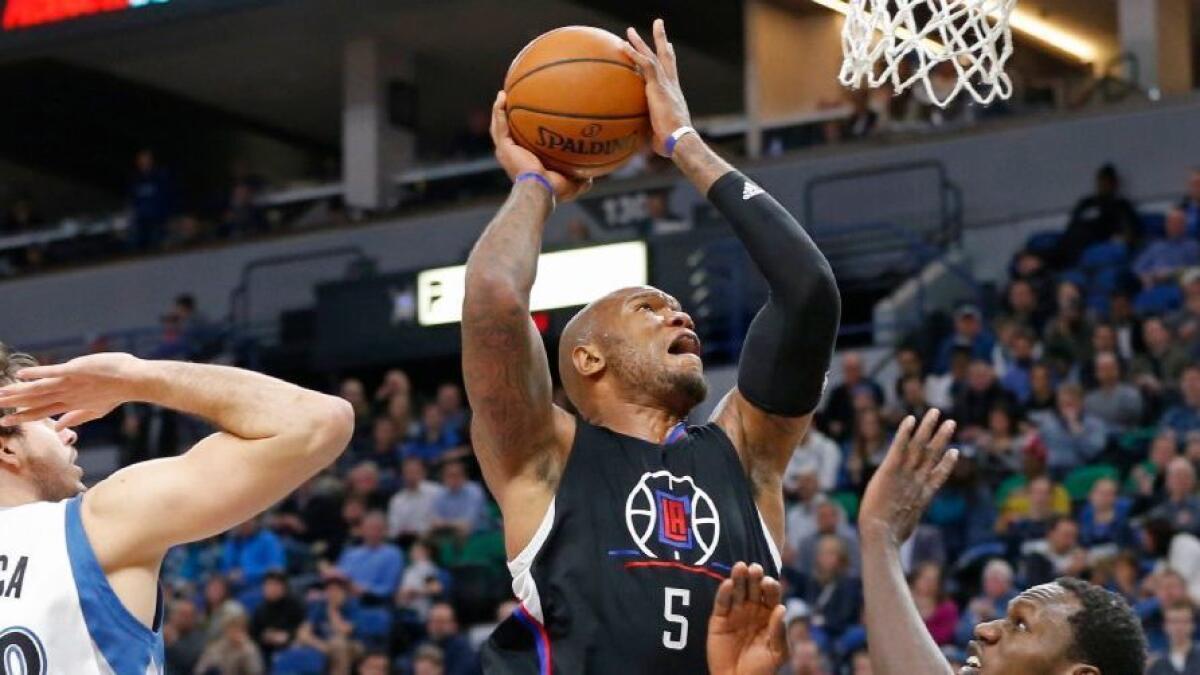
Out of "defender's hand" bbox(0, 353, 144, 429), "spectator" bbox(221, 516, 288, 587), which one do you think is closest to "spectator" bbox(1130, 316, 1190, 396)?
"spectator" bbox(221, 516, 288, 587)

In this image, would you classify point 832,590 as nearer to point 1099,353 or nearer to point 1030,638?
point 1099,353

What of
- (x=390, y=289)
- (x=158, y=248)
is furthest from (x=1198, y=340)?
(x=158, y=248)

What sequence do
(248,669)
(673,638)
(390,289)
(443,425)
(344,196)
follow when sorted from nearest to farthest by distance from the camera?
(673,638)
(248,669)
(443,425)
(390,289)
(344,196)

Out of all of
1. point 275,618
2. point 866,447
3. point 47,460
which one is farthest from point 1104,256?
point 47,460

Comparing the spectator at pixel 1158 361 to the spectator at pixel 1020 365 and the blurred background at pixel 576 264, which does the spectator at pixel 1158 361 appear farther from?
the spectator at pixel 1020 365

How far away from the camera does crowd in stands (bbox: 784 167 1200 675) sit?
10.0m

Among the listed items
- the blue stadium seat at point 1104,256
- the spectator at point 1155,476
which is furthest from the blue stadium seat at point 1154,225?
the spectator at point 1155,476

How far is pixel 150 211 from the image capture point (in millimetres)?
19656

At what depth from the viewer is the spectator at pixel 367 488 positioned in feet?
45.4

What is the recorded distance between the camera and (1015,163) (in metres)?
15.5

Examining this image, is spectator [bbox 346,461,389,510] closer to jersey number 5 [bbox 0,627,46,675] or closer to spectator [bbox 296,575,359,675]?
spectator [bbox 296,575,359,675]

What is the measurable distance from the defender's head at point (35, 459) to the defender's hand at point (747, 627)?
4.05ft

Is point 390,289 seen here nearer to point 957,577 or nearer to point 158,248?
point 158,248

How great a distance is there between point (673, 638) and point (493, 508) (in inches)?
383
